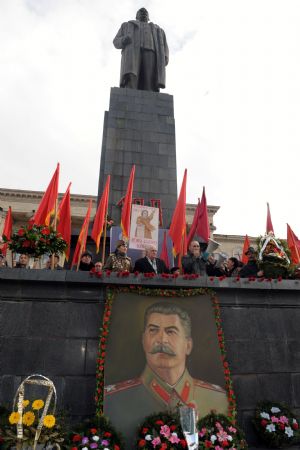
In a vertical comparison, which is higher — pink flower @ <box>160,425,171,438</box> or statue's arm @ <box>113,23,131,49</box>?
statue's arm @ <box>113,23,131,49</box>

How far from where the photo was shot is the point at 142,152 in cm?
1564

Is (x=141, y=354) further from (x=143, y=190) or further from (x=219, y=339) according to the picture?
(x=143, y=190)

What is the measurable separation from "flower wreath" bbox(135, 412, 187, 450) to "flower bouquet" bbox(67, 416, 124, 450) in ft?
1.29

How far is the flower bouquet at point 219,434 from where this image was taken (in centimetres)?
571

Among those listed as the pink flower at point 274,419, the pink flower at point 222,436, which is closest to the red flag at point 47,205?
the pink flower at point 222,436

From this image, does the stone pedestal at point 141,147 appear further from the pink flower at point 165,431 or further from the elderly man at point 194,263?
the pink flower at point 165,431

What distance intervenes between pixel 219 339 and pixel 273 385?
1451 millimetres

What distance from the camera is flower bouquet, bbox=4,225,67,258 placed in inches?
324

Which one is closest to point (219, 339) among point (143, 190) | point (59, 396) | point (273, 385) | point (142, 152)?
point (273, 385)

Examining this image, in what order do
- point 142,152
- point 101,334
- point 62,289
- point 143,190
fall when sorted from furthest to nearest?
1. point 142,152
2. point 143,190
3. point 62,289
4. point 101,334

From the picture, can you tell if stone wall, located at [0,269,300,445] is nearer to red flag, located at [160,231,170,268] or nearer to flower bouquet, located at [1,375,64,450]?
flower bouquet, located at [1,375,64,450]

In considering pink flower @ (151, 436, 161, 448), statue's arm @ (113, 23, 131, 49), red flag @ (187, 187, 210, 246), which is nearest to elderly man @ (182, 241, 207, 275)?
red flag @ (187, 187, 210, 246)

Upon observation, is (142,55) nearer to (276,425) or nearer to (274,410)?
(274,410)

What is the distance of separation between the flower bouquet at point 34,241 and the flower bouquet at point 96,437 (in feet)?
12.7
